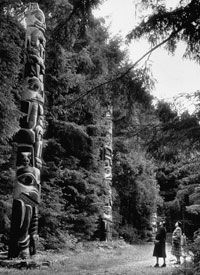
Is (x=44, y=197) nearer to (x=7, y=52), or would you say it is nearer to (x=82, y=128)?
(x=82, y=128)

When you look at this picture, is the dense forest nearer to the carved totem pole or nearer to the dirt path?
the carved totem pole

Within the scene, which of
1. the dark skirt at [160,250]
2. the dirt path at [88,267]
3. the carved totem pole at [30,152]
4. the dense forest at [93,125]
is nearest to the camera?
the dense forest at [93,125]

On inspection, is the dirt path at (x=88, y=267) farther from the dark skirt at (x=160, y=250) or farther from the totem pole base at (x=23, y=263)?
the dark skirt at (x=160, y=250)

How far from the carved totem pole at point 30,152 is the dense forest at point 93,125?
16.6 inches

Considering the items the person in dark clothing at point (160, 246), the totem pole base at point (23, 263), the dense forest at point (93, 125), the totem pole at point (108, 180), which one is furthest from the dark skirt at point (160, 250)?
the totem pole at point (108, 180)

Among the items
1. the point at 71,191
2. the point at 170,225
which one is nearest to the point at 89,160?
the point at 71,191

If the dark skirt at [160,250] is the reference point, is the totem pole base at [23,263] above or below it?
below

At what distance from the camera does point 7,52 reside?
21.8ft

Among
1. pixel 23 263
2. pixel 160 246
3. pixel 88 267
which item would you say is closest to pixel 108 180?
pixel 160 246

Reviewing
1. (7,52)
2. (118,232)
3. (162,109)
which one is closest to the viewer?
(162,109)

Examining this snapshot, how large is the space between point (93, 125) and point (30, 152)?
21.6 ft

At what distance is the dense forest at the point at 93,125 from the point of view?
5.43m

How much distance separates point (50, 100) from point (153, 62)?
33.3ft

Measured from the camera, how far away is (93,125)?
15.9m
